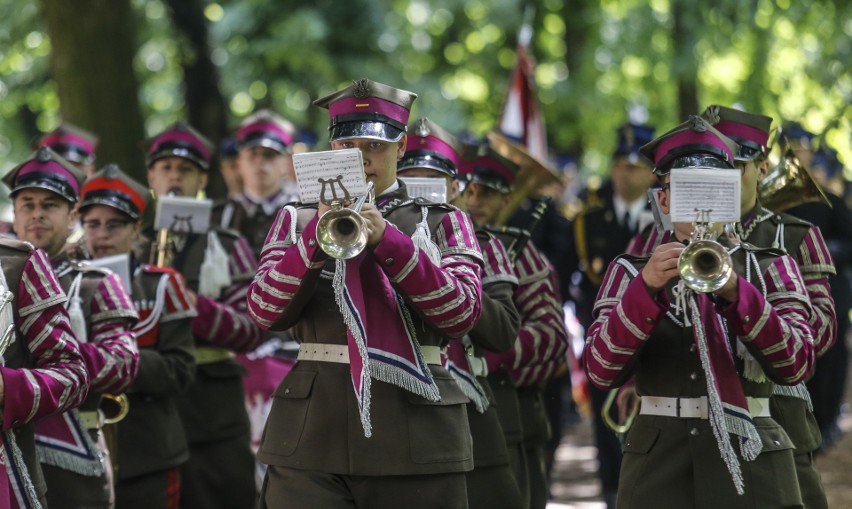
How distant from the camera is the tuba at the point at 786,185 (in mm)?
7680

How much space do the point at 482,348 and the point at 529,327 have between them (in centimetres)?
69

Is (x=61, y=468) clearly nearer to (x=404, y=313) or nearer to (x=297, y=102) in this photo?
(x=404, y=313)

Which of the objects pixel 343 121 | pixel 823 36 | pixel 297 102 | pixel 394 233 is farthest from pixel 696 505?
pixel 297 102

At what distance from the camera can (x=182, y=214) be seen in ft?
27.8

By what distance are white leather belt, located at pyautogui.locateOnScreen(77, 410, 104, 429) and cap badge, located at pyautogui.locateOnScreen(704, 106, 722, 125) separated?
10.0 ft

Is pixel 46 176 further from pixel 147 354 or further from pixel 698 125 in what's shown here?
pixel 698 125

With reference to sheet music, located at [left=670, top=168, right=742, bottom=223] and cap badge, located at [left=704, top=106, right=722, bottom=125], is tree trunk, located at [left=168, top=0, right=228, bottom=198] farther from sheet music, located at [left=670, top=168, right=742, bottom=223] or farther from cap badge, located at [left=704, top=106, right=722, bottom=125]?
sheet music, located at [left=670, top=168, right=742, bottom=223]

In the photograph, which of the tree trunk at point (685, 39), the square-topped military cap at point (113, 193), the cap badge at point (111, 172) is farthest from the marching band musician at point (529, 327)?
the tree trunk at point (685, 39)

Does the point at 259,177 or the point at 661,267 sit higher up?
the point at 259,177

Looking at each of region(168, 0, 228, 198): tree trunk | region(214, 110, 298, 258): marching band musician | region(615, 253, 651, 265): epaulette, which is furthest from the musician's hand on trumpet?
region(168, 0, 228, 198): tree trunk

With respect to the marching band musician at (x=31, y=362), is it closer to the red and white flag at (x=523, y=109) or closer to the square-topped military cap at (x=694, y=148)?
the square-topped military cap at (x=694, y=148)

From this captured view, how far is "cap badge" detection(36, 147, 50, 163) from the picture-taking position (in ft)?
21.9

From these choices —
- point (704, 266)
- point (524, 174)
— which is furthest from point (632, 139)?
point (704, 266)

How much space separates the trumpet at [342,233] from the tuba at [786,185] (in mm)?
3254
